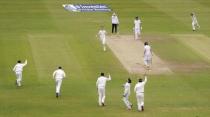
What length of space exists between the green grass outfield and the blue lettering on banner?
983mm

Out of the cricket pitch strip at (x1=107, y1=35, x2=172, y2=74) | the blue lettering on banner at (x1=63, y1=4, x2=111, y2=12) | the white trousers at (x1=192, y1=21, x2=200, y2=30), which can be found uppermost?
the blue lettering on banner at (x1=63, y1=4, x2=111, y2=12)

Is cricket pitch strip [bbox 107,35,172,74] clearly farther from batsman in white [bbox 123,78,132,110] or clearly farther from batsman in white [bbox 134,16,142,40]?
batsman in white [bbox 123,78,132,110]

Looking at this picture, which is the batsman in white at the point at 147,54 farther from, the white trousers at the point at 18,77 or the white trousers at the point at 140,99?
the white trousers at the point at 140,99

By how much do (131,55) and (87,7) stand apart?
898 inches

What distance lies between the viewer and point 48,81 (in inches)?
1510

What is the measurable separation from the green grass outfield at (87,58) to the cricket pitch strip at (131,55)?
28.1 inches

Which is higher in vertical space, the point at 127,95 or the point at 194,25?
the point at 194,25

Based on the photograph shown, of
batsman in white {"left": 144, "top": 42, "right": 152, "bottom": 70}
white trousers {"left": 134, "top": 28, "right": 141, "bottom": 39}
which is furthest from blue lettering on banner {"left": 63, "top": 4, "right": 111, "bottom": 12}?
batsman in white {"left": 144, "top": 42, "right": 152, "bottom": 70}

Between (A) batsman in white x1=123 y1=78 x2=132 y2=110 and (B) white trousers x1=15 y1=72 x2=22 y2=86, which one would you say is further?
(B) white trousers x1=15 y1=72 x2=22 y2=86

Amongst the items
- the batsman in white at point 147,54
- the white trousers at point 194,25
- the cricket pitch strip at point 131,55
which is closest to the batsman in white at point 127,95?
the cricket pitch strip at point 131,55

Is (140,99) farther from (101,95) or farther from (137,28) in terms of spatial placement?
(137,28)

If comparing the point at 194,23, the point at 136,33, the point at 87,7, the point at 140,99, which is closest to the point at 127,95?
the point at 140,99

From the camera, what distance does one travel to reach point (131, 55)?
150ft

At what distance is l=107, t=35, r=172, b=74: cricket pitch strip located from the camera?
136 feet
